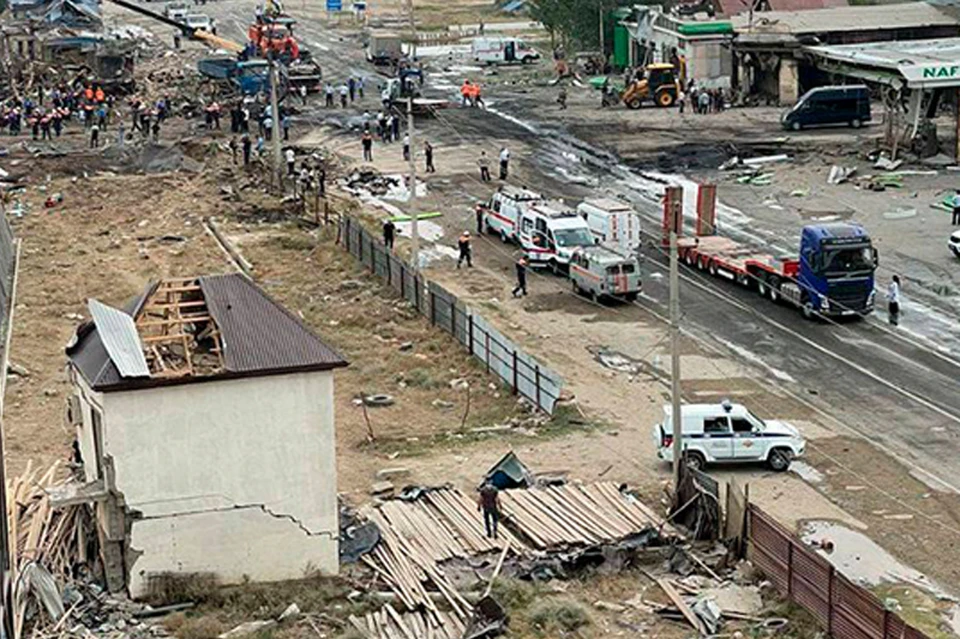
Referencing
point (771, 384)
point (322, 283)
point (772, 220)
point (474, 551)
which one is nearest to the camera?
point (474, 551)

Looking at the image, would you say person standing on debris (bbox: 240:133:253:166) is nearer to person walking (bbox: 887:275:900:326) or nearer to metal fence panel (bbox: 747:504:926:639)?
person walking (bbox: 887:275:900:326)

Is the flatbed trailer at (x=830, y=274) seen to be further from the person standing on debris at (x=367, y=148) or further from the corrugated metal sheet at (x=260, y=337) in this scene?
the person standing on debris at (x=367, y=148)

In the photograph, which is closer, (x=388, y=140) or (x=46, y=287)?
(x=46, y=287)

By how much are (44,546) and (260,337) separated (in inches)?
189

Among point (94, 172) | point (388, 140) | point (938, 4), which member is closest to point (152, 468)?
point (94, 172)

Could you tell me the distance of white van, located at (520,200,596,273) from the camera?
5544 cm

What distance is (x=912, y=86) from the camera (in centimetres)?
7244

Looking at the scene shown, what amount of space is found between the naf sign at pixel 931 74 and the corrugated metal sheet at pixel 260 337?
45.7 m

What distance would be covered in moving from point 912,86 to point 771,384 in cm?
3288

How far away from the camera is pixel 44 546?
2953 centimetres

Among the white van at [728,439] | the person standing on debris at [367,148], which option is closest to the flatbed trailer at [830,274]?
the white van at [728,439]

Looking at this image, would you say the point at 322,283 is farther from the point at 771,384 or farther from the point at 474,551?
the point at 474,551

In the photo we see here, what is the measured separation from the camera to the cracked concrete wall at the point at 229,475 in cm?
2856

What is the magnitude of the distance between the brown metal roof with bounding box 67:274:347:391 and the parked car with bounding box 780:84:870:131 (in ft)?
176
